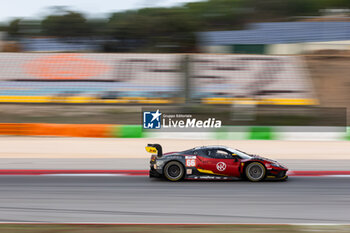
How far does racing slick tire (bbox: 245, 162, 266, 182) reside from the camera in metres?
10.0

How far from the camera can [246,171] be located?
10.1 metres

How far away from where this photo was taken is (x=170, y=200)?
8.29 metres

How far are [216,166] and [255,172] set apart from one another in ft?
3.09

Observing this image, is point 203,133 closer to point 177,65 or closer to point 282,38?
point 177,65

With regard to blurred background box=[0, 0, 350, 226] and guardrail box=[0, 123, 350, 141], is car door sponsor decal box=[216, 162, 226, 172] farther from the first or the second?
guardrail box=[0, 123, 350, 141]

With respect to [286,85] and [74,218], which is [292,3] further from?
[74,218]

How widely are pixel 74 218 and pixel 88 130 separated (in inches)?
535

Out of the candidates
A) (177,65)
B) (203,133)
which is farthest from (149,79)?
(203,133)

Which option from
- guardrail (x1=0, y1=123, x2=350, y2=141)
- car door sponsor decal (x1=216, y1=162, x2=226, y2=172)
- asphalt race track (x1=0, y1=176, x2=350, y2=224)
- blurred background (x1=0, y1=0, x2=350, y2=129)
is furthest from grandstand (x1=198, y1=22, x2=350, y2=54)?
car door sponsor decal (x1=216, y1=162, x2=226, y2=172)

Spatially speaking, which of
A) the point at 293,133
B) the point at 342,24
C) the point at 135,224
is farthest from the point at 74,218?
the point at 342,24

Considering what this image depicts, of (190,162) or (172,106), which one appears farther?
(172,106)

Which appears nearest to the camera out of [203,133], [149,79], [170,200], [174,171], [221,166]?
[170,200]

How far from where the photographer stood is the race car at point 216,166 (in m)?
10.1

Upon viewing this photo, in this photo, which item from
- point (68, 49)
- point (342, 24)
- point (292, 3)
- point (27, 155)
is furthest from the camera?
point (292, 3)
